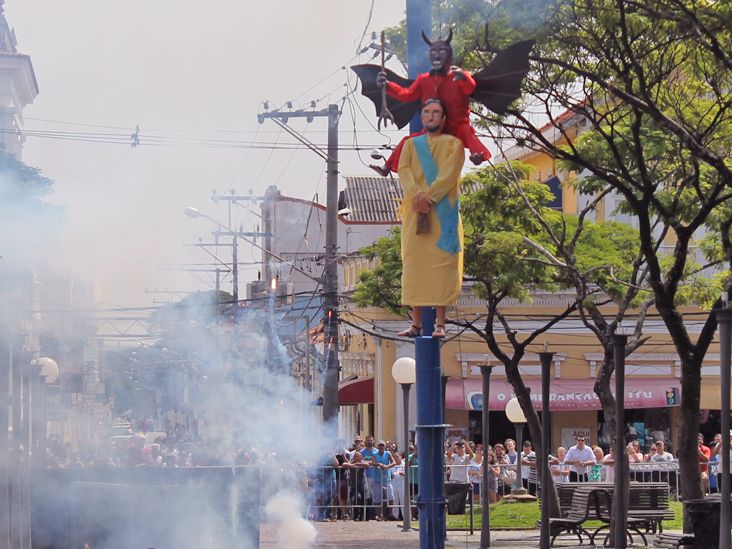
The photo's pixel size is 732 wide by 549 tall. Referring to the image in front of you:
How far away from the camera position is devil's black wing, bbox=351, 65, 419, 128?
9.92m

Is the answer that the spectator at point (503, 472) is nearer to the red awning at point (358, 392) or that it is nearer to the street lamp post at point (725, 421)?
the street lamp post at point (725, 421)

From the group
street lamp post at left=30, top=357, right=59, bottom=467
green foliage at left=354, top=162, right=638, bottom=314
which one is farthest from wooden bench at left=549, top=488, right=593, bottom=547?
street lamp post at left=30, top=357, right=59, bottom=467

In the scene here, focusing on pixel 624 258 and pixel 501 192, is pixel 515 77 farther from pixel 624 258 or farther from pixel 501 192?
pixel 624 258

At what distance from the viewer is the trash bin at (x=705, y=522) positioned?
14648mm

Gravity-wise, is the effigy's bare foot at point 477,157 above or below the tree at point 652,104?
below

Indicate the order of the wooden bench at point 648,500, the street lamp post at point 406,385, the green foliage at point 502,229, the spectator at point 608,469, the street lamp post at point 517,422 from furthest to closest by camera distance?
the street lamp post at point 517,422, the spectator at point 608,469, the street lamp post at point 406,385, the green foliage at point 502,229, the wooden bench at point 648,500

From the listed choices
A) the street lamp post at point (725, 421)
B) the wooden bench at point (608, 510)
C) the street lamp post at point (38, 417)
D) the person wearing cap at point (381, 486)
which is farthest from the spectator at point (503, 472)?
the street lamp post at point (725, 421)

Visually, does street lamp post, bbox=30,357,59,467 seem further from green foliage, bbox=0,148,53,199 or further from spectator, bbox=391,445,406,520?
spectator, bbox=391,445,406,520

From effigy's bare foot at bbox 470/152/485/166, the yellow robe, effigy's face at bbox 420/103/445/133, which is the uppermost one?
effigy's face at bbox 420/103/445/133

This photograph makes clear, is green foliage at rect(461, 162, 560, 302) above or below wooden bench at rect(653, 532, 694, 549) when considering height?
above

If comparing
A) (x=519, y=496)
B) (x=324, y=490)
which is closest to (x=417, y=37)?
(x=324, y=490)

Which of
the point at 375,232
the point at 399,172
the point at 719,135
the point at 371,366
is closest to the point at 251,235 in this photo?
the point at 375,232

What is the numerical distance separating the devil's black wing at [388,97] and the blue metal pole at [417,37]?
0.27 feet

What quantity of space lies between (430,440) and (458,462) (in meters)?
16.4
